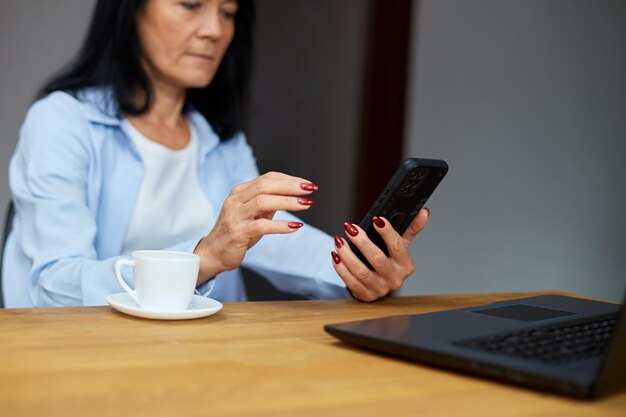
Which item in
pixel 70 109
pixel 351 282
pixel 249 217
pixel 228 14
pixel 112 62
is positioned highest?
pixel 228 14

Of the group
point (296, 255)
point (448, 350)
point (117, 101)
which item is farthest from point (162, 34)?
point (448, 350)

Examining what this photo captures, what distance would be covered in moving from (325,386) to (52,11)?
229 cm

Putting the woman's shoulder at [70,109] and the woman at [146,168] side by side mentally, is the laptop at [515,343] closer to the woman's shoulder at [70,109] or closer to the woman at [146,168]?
the woman at [146,168]

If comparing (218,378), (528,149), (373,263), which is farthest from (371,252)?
(528,149)

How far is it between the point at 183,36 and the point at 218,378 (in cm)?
123

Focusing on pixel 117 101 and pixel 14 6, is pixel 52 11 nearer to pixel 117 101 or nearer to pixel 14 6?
pixel 14 6

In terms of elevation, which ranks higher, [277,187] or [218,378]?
[277,187]

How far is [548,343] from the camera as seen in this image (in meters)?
0.83

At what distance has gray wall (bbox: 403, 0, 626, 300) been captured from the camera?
3223 mm

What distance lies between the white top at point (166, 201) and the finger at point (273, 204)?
0.69 m

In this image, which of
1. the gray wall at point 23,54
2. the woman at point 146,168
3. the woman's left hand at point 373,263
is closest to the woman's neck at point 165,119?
the woman at point 146,168

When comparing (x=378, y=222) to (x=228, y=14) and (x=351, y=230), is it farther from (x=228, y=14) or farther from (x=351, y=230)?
(x=228, y=14)

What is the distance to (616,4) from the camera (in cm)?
327

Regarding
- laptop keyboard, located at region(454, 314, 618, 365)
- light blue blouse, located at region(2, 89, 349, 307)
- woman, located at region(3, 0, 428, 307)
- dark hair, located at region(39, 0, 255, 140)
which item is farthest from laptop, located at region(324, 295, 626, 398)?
dark hair, located at region(39, 0, 255, 140)
